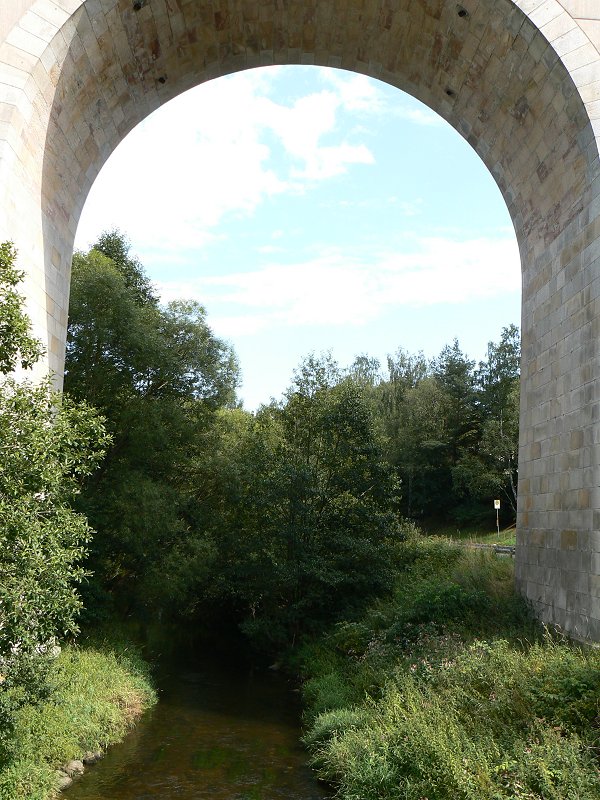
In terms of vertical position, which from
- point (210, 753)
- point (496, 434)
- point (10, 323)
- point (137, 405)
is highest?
point (496, 434)

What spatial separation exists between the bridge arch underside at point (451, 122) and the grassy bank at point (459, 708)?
111cm

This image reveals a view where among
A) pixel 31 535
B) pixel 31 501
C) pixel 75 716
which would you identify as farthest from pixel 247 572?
pixel 31 535

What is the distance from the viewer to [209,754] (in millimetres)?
9633

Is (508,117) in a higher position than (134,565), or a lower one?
higher

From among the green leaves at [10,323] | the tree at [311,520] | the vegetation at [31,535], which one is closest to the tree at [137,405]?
the tree at [311,520]

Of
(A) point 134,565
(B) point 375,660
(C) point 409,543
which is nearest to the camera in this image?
(B) point 375,660

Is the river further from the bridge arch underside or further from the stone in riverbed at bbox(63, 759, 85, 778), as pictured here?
the bridge arch underside

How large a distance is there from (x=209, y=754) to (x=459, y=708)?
11.7 feet

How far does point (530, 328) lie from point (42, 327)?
7.69m

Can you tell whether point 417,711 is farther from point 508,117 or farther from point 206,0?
point 206,0

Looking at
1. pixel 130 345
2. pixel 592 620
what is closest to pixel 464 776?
pixel 592 620

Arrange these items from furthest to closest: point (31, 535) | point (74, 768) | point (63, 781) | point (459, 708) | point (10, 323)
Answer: point (74, 768)
point (63, 781)
point (459, 708)
point (10, 323)
point (31, 535)

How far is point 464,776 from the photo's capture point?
6.16m

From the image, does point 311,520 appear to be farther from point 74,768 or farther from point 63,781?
point 63,781
